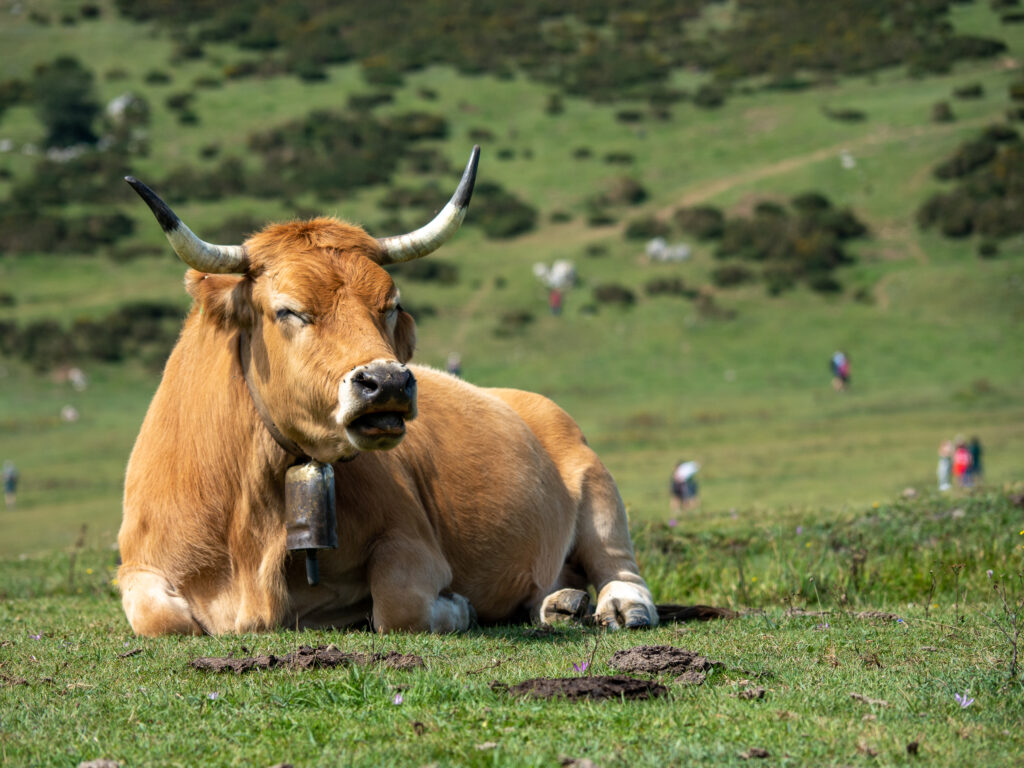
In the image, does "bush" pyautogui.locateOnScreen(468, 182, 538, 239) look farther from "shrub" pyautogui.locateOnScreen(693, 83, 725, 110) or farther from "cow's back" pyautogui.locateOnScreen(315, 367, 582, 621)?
"cow's back" pyautogui.locateOnScreen(315, 367, 582, 621)

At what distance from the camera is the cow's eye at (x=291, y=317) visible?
713 cm

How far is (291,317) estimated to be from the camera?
23.5 feet

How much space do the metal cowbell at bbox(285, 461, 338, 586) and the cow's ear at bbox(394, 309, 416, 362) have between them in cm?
90

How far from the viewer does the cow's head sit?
6527 millimetres

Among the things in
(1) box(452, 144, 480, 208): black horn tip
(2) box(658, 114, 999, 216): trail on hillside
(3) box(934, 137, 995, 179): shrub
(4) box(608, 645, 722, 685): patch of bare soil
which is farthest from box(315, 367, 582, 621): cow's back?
(3) box(934, 137, 995, 179): shrub

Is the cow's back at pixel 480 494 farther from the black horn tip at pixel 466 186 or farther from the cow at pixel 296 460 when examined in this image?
the black horn tip at pixel 466 186

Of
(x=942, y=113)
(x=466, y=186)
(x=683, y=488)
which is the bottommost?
(x=683, y=488)

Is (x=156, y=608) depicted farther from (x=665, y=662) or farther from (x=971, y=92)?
(x=971, y=92)

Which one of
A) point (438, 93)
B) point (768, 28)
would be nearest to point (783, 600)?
point (438, 93)

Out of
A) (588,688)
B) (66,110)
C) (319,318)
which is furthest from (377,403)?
(66,110)

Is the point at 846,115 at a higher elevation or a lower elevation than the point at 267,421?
higher

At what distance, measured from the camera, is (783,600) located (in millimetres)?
9633

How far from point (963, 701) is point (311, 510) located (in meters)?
3.75

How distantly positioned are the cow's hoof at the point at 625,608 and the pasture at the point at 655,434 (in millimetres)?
218
